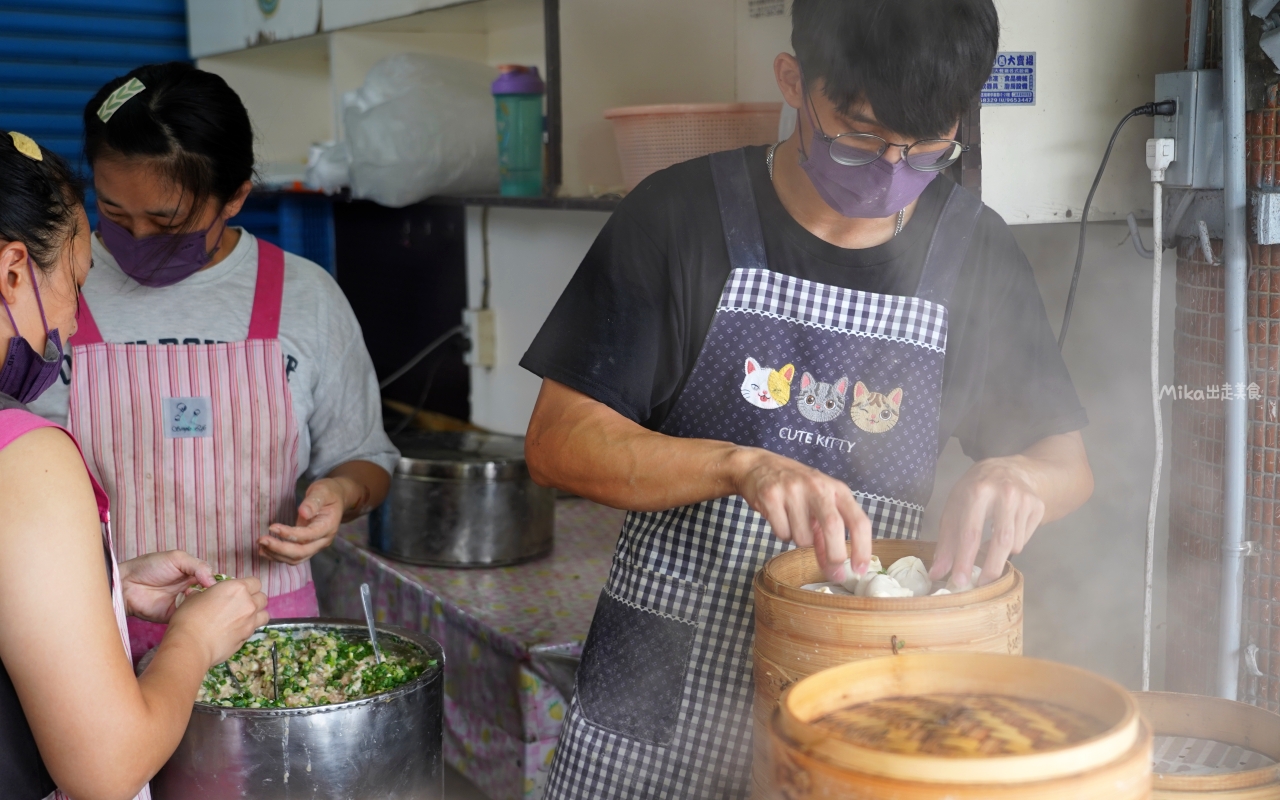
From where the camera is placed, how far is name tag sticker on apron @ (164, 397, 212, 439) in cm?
219

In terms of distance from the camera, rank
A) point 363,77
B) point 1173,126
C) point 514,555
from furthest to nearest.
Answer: point 363,77 → point 514,555 → point 1173,126

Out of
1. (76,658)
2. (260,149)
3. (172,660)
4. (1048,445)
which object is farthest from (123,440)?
(260,149)

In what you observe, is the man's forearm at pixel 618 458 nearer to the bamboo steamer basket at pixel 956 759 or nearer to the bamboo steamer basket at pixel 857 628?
the bamboo steamer basket at pixel 857 628

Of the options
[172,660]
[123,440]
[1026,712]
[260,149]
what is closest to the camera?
[1026,712]

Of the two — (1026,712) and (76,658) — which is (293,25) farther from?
(1026,712)

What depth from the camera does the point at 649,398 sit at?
1560 millimetres

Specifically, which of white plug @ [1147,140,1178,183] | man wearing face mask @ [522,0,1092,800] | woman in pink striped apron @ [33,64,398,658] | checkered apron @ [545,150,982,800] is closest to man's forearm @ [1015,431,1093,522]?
man wearing face mask @ [522,0,1092,800]

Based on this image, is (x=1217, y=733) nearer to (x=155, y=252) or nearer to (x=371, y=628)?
(x=371, y=628)

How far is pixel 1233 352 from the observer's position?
1.71m

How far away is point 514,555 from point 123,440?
1.22m

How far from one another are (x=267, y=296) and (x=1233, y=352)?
1.73 m

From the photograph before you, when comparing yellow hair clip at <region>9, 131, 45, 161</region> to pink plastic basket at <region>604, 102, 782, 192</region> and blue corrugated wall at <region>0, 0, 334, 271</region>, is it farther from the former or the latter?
blue corrugated wall at <region>0, 0, 334, 271</region>

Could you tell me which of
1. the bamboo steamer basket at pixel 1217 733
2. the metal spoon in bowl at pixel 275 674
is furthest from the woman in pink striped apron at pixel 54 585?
the bamboo steamer basket at pixel 1217 733

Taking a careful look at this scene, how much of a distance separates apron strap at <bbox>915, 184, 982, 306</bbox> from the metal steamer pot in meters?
0.95
